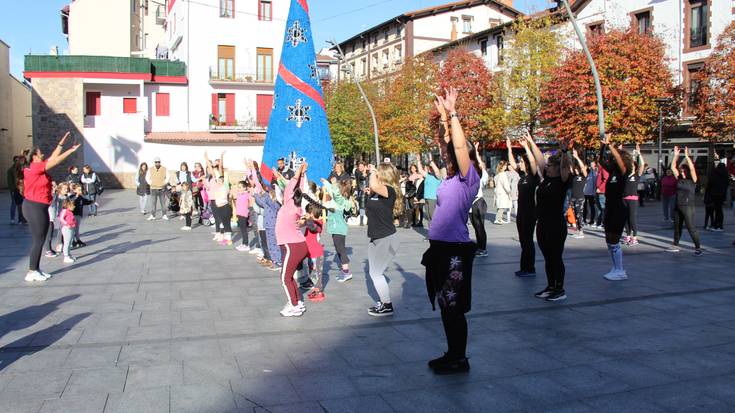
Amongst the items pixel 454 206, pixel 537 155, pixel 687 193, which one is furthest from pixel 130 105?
pixel 454 206

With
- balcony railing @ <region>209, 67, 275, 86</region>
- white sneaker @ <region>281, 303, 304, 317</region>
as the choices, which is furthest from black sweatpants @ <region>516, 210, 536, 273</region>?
balcony railing @ <region>209, 67, 275, 86</region>

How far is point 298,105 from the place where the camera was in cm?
1382

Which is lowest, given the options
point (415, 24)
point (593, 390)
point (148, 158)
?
point (593, 390)

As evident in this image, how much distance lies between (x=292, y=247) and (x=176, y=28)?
41.4 m

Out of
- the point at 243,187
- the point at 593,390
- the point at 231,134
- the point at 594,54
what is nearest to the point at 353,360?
the point at 593,390

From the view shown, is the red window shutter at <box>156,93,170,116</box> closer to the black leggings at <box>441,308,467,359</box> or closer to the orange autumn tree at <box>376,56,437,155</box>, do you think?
the orange autumn tree at <box>376,56,437,155</box>

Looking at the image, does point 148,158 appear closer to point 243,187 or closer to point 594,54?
point 594,54

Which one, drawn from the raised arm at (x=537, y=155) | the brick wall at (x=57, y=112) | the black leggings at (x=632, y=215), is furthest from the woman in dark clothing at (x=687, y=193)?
the brick wall at (x=57, y=112)

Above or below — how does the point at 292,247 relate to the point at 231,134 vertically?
below

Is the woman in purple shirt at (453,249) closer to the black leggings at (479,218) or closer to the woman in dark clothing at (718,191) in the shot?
the black leggings at (479,218)

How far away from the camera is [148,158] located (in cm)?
3903

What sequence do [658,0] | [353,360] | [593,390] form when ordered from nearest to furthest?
1. [593,390]
2. [353,360]
3. [658,0]

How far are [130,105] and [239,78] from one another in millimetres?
7054

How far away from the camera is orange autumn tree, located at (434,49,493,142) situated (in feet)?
131
